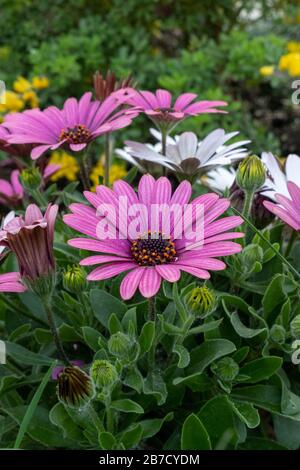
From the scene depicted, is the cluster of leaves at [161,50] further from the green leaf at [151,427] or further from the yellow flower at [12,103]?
the green leaf at [151,427]

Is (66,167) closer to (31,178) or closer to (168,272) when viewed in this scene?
(31,178)

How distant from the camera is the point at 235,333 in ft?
2.86

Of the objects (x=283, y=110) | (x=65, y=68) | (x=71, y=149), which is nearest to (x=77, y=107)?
(x=71, y=149)

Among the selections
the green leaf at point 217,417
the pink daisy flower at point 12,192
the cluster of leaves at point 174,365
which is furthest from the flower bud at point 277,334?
the pink daisy flower at point 12,192

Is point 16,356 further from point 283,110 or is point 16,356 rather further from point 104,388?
point 283,110

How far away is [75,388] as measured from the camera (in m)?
0.68

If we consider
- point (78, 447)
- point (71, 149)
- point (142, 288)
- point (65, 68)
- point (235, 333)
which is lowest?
point (78, 447)

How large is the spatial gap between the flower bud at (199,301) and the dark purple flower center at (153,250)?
0.06m

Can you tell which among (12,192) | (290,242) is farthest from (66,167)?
(290,242)

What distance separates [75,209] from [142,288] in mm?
142

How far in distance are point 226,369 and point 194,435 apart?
0.10m

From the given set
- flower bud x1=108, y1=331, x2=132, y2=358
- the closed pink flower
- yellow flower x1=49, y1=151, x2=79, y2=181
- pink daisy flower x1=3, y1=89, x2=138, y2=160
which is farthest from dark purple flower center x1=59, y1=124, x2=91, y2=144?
yellow flower x1=49, y1=151, x2=79, y2=181

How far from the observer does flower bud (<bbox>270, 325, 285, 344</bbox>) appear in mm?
813

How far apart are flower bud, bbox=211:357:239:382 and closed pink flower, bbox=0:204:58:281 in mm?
243
